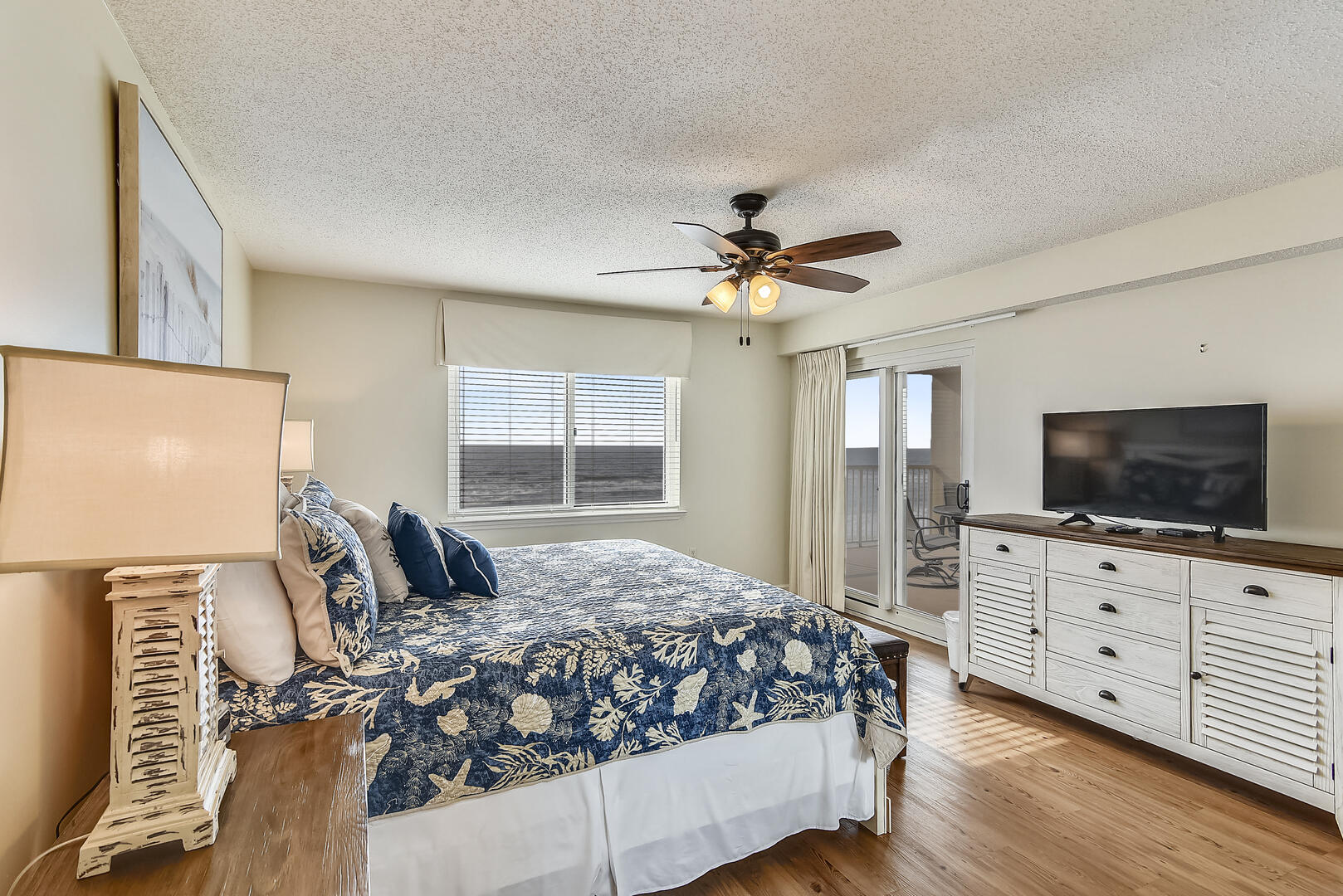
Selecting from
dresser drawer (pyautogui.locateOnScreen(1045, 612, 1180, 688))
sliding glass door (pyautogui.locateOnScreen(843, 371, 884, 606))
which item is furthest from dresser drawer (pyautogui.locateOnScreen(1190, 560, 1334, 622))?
sliding glass door (pyautogui.locateOnScreen(843, 371, 884, 606))

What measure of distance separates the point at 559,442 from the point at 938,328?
2.93 meters

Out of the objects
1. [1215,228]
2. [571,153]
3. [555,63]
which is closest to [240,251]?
[571,153]

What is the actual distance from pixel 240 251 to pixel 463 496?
207 centimetres

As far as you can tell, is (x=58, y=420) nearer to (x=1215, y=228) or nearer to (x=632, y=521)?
(x=1215, y=228)

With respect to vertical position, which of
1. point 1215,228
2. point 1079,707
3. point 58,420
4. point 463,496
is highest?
point 1215,228

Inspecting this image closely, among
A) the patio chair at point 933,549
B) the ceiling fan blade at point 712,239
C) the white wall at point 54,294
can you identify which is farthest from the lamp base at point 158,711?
the patio chair at point 933,549

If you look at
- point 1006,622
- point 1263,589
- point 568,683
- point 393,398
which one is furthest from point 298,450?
point 1263,589

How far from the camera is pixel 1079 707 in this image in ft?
10.7

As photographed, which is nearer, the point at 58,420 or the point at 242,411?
the point at 58,420

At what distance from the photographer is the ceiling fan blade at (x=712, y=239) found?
2485 millimetres

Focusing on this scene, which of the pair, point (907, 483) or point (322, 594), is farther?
point (907, 483)

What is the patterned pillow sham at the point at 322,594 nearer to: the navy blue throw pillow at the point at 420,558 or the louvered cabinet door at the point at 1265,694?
the navy blue throw pillow at the point at 420,558

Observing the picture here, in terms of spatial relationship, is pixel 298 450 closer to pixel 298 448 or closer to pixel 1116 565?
pixel 298 448

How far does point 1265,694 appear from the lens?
259cm
